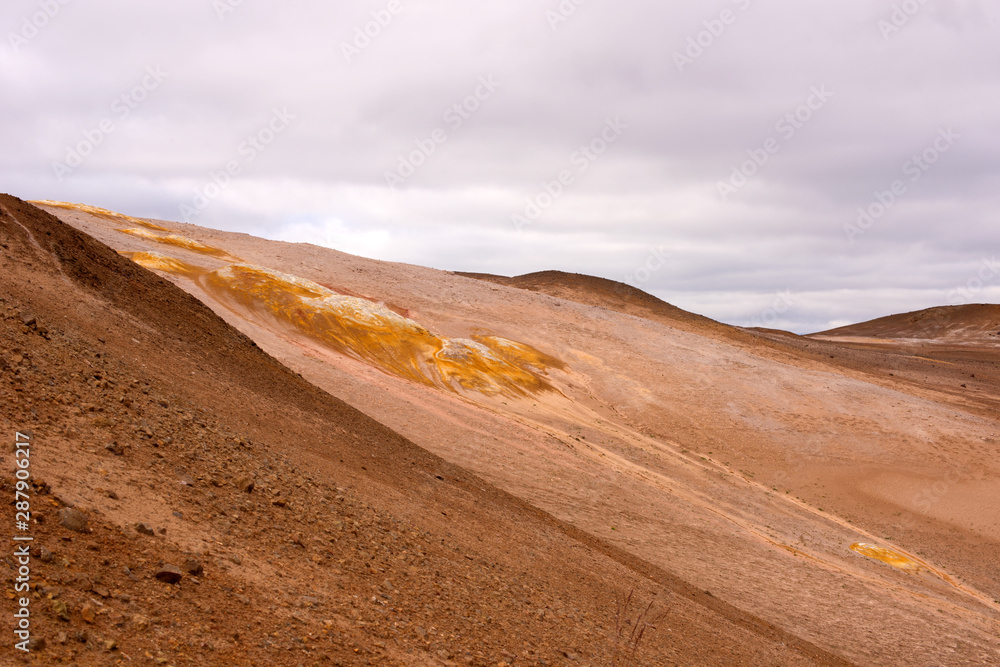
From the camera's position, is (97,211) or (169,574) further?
(97,211)

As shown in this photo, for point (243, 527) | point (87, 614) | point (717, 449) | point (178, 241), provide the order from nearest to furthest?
point (87, 614)
point (243, 527)
point (717, 449)
point (178, 241)

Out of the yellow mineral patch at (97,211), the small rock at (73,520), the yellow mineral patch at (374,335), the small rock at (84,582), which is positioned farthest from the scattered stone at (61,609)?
the yellow mineral patch at (97,211)

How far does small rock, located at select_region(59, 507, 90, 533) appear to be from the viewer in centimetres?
604

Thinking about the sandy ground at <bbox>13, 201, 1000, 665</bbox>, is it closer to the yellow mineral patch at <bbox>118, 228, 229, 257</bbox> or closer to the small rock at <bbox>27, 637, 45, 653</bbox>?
the yellow mineral patch at <bbox>118, 228, 229, 257</bbox>

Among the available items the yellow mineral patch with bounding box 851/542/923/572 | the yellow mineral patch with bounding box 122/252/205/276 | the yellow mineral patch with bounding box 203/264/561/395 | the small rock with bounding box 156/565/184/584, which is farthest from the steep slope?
the small rock with bounding box 156/565/184/584

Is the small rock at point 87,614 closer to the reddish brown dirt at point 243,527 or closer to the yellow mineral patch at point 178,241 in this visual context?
the reddish brown dirt at point 243,527

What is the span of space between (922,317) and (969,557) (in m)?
103

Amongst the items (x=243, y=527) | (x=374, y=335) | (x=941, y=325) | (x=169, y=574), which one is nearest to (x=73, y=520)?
(x=169, y=574)

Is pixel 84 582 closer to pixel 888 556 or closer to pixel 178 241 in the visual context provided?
pixel 888 556

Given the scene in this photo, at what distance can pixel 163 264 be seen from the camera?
32.1m

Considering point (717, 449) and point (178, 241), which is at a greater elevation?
point (178, 241)

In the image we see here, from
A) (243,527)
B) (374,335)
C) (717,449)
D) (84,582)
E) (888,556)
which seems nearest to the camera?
(84,582)

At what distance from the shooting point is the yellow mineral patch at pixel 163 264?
31359 mm

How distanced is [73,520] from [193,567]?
3.76 feet
